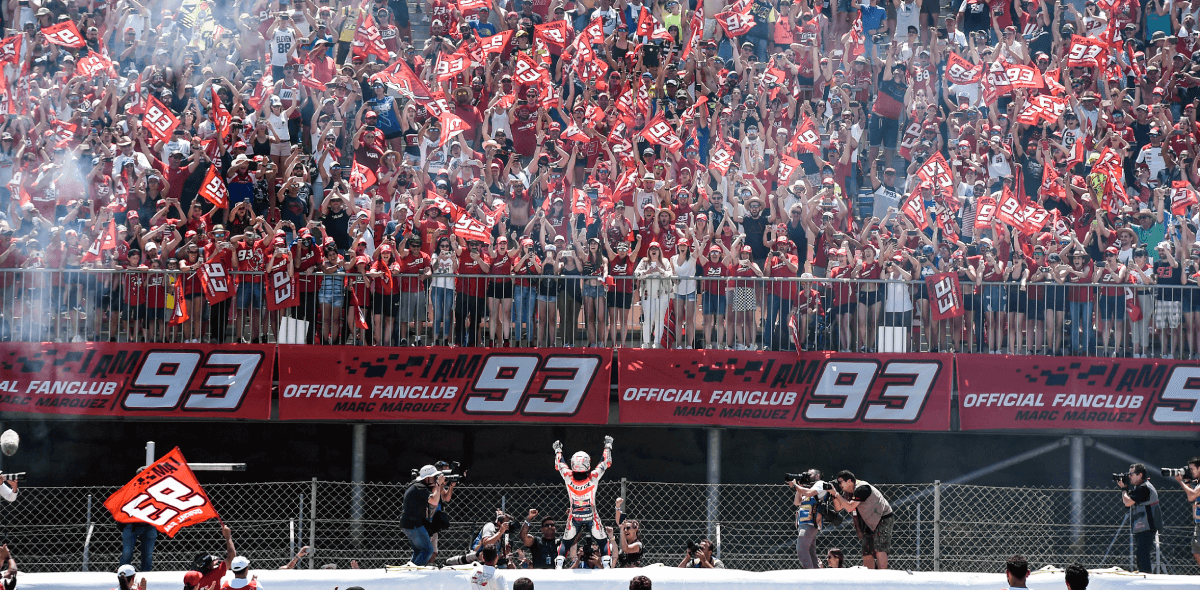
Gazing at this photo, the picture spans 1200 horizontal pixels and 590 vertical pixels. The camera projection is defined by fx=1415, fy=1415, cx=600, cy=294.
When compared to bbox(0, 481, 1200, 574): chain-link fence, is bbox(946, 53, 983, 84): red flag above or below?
above

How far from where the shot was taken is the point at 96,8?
1819cm

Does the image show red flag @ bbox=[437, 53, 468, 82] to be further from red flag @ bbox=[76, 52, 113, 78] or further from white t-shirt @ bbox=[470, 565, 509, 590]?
white t-shirt @ bbox=[470, 565, 509, 590]

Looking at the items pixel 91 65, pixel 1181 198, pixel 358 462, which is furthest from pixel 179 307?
pixel 1181 198

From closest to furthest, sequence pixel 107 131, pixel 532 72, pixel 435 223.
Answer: pixel 435 223 → pixel 107 131 → pixel 532 72

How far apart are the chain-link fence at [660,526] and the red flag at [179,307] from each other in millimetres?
1842

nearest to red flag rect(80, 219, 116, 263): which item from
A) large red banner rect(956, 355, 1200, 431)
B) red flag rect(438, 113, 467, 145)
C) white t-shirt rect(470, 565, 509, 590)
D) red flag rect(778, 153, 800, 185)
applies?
red flag rect(438, 113, 467, 145)

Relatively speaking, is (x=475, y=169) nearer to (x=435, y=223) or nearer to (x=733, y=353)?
(x=435, y=223)

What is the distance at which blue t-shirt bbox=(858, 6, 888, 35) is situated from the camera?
18703mm

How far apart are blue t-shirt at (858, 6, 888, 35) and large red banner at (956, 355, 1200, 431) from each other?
19.4 feet

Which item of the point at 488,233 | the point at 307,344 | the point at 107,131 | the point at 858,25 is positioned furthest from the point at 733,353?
the point at 107,131

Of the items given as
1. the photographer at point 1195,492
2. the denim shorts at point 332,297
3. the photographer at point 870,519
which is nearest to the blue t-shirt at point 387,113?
the denim shorts at point 332,297

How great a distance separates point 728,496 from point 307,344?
187 inches

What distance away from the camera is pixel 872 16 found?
18812 mm

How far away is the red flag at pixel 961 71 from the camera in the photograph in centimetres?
1783
